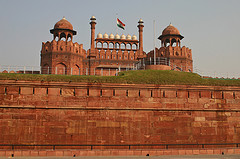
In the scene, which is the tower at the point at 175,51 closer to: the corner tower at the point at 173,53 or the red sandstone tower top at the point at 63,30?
the corner tower at the point at 173,53

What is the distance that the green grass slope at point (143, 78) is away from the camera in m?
13.5

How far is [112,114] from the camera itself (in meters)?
13.3

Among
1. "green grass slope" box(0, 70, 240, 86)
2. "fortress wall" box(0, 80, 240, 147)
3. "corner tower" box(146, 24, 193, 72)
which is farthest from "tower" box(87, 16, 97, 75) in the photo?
"fortress wall" box(0, 80, 240, 147)

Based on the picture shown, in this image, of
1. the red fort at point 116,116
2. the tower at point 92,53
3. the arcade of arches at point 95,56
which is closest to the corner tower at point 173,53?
the arcade of arches at point 95,56

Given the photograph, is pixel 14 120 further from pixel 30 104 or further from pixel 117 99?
pixel 117 99

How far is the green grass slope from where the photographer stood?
13500 mm

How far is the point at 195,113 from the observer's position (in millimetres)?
13922

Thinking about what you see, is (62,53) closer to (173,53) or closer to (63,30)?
(63,30)

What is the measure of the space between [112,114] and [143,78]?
10.8 feet

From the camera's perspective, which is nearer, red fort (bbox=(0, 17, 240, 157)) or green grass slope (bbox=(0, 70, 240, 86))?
red fort (bbox=(0, 17, 240, 157))

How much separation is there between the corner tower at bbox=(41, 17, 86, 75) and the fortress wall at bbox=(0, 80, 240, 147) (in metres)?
9.79

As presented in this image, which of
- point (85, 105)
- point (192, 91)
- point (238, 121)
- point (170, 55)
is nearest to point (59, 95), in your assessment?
point (85, 105)

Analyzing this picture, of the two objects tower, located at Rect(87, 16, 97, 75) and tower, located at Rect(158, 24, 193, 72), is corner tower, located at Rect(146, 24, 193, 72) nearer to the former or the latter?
tower, located at Rect(158, 24, 193, 72)

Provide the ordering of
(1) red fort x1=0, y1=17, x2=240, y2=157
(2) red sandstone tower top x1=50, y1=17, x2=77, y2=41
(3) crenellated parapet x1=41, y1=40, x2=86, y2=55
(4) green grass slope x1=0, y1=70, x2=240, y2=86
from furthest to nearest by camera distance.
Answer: (2) red sandstone tower top x1=50, y1=17, x2=77, y2=41 < (3) crenellated parapet x1=41, y1=40, x2=86, y2=55 < (4) green grass slope x1=0, y1=70, x2=240, y2=86 < (1) red fort x1=0, y1=17, x2=240, y2=157
